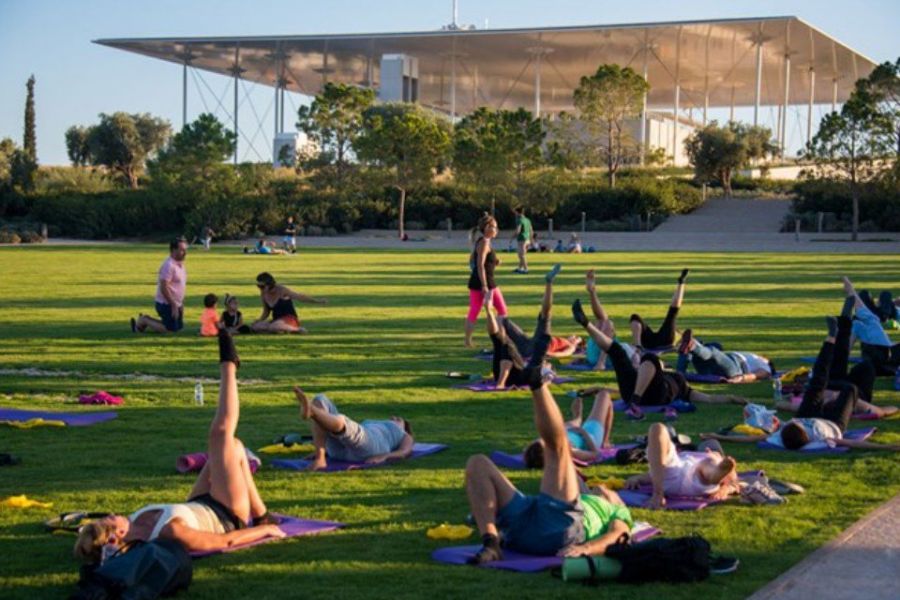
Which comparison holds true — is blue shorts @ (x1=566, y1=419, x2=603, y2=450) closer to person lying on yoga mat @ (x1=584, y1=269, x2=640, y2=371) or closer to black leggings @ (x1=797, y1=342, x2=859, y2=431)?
black leggings @ (x1=797, y1=342, x2=859, y2=431)

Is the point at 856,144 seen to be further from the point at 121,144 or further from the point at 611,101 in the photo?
the point at 121,144

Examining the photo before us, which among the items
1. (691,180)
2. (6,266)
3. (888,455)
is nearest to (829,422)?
(888,455)

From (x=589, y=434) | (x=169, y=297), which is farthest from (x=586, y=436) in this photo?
(x=169, y=297)

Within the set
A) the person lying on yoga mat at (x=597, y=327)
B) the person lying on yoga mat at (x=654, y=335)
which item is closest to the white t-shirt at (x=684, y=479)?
the person lying on yoga mat at (x=597, y=327)

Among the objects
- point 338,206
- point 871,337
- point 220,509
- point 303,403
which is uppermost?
point 338,206

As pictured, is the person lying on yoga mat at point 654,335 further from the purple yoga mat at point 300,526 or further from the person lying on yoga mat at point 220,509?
the person lying on yoga mat at point 220,509

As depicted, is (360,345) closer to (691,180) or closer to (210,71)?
(691,180)

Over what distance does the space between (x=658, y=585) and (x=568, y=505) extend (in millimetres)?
727

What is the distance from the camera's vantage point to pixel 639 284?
3109 cm

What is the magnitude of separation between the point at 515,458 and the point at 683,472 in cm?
168

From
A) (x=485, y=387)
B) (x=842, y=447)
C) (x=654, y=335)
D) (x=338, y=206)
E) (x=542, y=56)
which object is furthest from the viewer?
(x=542, y=56)

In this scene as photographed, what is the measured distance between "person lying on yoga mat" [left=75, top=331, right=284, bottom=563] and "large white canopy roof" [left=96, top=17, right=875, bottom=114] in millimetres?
68469

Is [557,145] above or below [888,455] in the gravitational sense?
above

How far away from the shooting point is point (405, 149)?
67.3 meters
